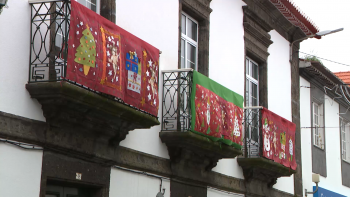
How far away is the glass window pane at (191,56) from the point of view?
1235 cm

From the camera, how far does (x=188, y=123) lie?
10.7 m

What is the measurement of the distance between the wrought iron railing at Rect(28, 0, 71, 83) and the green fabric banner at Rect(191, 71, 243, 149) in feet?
10.2

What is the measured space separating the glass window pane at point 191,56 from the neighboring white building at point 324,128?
598cm

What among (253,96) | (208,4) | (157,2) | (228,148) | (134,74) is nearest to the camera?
(134,74)

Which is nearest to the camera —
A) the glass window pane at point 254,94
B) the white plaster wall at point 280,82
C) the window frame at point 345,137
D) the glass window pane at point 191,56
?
the glass window pane at point 191,56

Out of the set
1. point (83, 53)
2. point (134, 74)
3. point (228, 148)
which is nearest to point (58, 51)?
point (83, 53)

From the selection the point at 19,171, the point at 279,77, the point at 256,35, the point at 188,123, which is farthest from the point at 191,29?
the point at 19,171

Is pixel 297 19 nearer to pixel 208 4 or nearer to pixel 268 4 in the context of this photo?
pixel 268 4

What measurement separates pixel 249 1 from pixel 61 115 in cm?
793

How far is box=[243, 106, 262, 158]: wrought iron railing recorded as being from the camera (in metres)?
13.6

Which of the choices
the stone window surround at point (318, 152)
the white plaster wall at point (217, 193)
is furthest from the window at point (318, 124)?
the white plaster wall at point (217, 193)

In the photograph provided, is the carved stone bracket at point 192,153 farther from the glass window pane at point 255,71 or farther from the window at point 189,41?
the glass window pane at point 255,71

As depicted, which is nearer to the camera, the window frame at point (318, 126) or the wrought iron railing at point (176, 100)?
the wrought iron railing at point (176, 100)

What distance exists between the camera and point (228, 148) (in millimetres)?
11930
